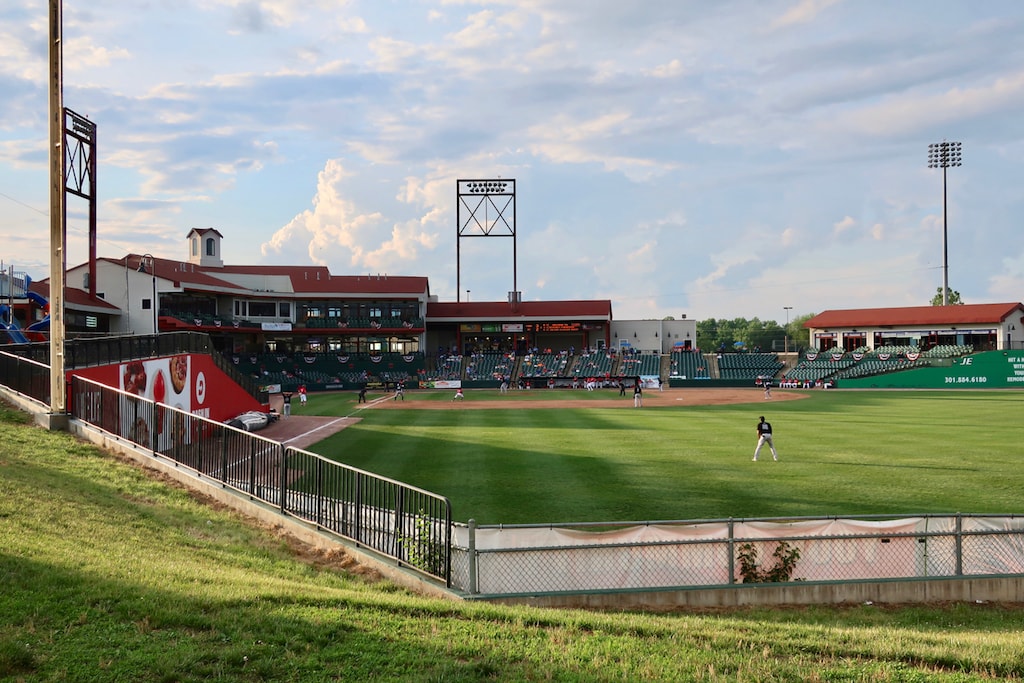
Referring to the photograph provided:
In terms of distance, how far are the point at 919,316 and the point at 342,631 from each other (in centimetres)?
7987

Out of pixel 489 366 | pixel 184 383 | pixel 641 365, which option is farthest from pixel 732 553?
pixel 489 366

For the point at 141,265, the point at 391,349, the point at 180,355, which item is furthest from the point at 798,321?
the point at 180,355

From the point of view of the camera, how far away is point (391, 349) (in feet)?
252

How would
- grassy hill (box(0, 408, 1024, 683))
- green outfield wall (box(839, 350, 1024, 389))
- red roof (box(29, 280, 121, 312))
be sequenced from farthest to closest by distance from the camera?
green outfield wall (box(839, 350, 1024, 389)) → red roof (box(29, 280, 121, 312)) → grassy hill (box(0, 408, 1024, 683))

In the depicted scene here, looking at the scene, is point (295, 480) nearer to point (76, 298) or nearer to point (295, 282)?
point (76, 298)

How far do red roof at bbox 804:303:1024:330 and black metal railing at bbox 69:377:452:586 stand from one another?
Result: 7312cm

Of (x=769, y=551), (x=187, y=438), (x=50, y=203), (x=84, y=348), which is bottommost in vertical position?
(x=769, y=551)

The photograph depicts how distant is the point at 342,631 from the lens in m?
7.23

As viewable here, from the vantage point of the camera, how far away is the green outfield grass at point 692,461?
53.4ft

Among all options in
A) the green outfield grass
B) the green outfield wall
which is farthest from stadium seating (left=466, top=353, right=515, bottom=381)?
the green outfield wall

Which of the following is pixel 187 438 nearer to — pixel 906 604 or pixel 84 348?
pixel 84 348

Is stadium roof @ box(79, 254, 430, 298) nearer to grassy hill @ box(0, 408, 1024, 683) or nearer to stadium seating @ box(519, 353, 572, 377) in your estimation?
stadium seating @ box(519, 353, 572, 377)

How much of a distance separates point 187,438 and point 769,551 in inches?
467

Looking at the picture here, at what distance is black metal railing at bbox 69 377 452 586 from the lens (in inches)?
423
